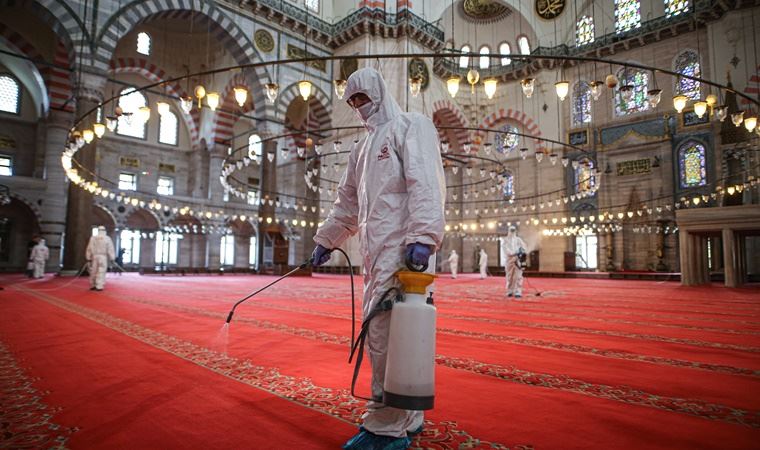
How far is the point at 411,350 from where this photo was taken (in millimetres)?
1410

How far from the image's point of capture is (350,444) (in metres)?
1.43

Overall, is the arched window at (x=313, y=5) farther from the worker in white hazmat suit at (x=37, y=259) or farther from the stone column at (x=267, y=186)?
the worker in white hazmat suit at (x=37, y=259)

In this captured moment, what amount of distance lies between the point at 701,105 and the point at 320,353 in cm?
822

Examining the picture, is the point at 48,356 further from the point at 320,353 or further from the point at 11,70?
the point at 11,70

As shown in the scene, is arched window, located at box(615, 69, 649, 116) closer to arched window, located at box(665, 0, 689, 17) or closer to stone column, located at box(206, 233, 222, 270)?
arched window, located at box(665, 0, 689, 17)

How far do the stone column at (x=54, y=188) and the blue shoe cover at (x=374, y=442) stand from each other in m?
18.9

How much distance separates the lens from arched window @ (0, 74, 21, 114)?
1748cm

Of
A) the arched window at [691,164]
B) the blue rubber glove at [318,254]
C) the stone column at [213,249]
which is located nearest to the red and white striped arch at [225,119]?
the stone column at [213,249]

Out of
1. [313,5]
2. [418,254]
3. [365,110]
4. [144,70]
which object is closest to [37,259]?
[144,70]

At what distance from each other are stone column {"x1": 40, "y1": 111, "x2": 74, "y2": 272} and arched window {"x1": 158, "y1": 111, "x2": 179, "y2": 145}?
14.1ft

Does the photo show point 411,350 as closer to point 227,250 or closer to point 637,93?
point 637,93

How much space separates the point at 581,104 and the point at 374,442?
20479 millimetres

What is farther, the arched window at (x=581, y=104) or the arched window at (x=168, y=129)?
the arched window at (x=168, y=129)

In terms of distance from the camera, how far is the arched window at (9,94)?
17484 mm
